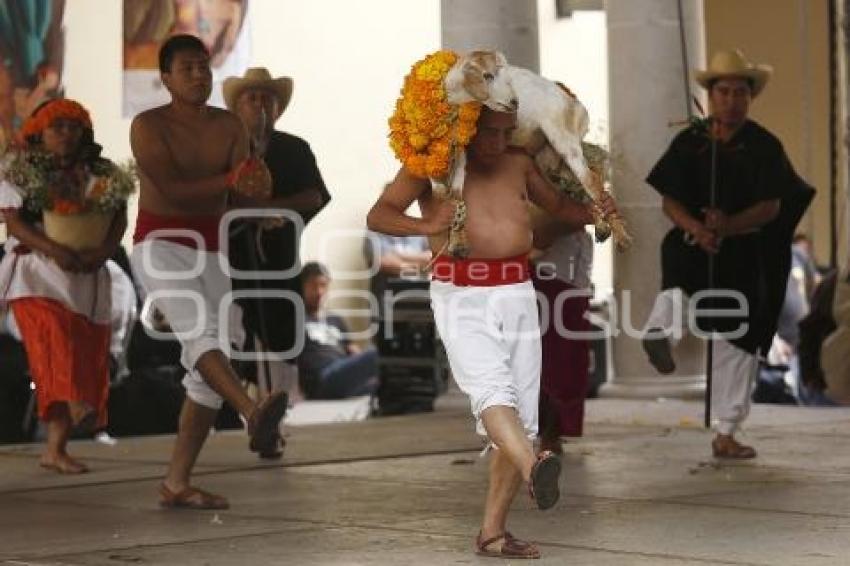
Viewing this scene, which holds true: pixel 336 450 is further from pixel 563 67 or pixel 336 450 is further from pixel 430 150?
pixel 563 67

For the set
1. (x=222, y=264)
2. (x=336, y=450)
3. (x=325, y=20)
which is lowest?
(x=336, y=450)

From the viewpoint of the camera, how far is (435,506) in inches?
386

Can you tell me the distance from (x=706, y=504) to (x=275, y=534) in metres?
1.97

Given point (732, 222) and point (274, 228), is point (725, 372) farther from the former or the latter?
point (274, 228)

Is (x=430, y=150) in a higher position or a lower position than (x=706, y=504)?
higher

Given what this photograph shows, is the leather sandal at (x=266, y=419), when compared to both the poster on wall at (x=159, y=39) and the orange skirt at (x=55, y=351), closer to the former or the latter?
the orange skirt at (x=55, y=351)

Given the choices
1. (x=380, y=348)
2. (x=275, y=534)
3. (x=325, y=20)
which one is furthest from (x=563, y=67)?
(x=275, y=534)

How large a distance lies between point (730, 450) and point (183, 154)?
134 inches

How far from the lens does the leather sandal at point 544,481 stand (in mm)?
7738

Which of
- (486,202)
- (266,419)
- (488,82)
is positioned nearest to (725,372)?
(266,419)

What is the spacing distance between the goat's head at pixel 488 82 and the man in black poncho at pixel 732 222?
152 inches

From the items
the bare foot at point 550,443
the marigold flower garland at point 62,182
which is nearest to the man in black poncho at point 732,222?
the bare foot at point 550,443

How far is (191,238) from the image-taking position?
10.1m

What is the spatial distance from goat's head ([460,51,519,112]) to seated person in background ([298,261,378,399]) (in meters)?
9.95
